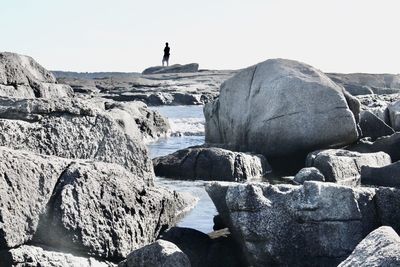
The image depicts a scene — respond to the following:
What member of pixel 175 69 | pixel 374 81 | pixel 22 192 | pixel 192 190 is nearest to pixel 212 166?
pixel 192 190

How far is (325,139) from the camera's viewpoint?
45.4 ft

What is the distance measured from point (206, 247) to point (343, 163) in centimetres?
575

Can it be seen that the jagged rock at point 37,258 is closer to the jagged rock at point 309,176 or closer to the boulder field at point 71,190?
the boulder field at point 71,190

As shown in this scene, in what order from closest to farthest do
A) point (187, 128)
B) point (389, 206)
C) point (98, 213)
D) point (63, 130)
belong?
point (98, 213)
point (389, 206)
point (63, 130)
point (187, 128)

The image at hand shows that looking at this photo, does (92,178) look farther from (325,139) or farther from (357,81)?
(357,81)

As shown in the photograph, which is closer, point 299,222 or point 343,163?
point 299,222

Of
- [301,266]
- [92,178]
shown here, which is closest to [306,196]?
[301,266]

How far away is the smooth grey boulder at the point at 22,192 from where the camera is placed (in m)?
5.79

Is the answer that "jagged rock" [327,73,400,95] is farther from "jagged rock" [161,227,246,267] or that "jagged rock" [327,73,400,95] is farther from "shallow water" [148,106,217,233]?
"jagged rock" [161,227,246,267]

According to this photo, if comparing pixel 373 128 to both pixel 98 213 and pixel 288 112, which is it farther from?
pixel 98 213

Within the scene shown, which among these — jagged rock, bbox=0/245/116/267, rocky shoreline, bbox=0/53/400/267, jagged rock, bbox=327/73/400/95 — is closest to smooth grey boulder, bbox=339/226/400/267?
rocky shoreline, bbox=0/53/400/267

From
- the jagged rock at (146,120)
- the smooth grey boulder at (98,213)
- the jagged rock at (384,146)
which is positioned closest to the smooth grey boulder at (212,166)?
the jagged rock at (384,146)

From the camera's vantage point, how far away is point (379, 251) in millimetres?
4219

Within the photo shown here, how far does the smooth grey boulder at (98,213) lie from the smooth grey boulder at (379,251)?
2.65 metres
